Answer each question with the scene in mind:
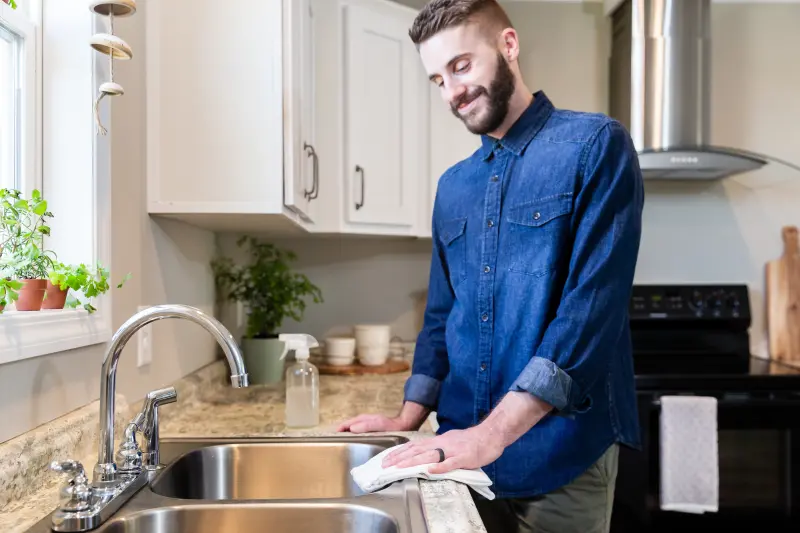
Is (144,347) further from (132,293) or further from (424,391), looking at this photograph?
(424,391)

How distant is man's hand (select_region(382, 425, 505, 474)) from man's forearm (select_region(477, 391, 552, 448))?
2cm

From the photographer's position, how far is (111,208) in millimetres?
1280

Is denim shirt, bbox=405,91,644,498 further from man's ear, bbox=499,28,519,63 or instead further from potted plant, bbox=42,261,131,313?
potted plant, bbox=42,261,131,313

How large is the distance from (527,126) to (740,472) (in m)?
1.67

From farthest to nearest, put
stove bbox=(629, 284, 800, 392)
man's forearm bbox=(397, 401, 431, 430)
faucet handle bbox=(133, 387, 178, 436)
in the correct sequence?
stove bbox=(629, 284, 800, 392)
man's forearm bbox=(397, 401, 431, 430)
faucet handle bbox=(133, 387, 178, 436)

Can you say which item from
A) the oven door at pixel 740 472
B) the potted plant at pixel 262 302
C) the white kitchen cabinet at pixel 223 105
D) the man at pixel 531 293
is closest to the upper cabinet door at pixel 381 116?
the potted plant at pixel 262 302

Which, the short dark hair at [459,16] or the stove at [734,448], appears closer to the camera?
the short dark hair at [459,16]

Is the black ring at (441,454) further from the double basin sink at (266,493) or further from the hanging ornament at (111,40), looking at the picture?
the hanging ornament at (111,40)

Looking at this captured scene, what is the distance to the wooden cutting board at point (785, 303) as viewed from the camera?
2.66 meters

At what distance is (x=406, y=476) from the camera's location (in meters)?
0.94

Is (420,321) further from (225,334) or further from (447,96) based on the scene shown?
(225,334)

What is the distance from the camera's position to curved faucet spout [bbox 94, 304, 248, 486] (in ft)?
3.02

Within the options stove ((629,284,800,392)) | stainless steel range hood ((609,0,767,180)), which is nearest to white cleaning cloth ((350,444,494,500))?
stove ((629,284,800,392))

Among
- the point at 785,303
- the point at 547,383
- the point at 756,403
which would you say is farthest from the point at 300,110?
the point at 785,303
